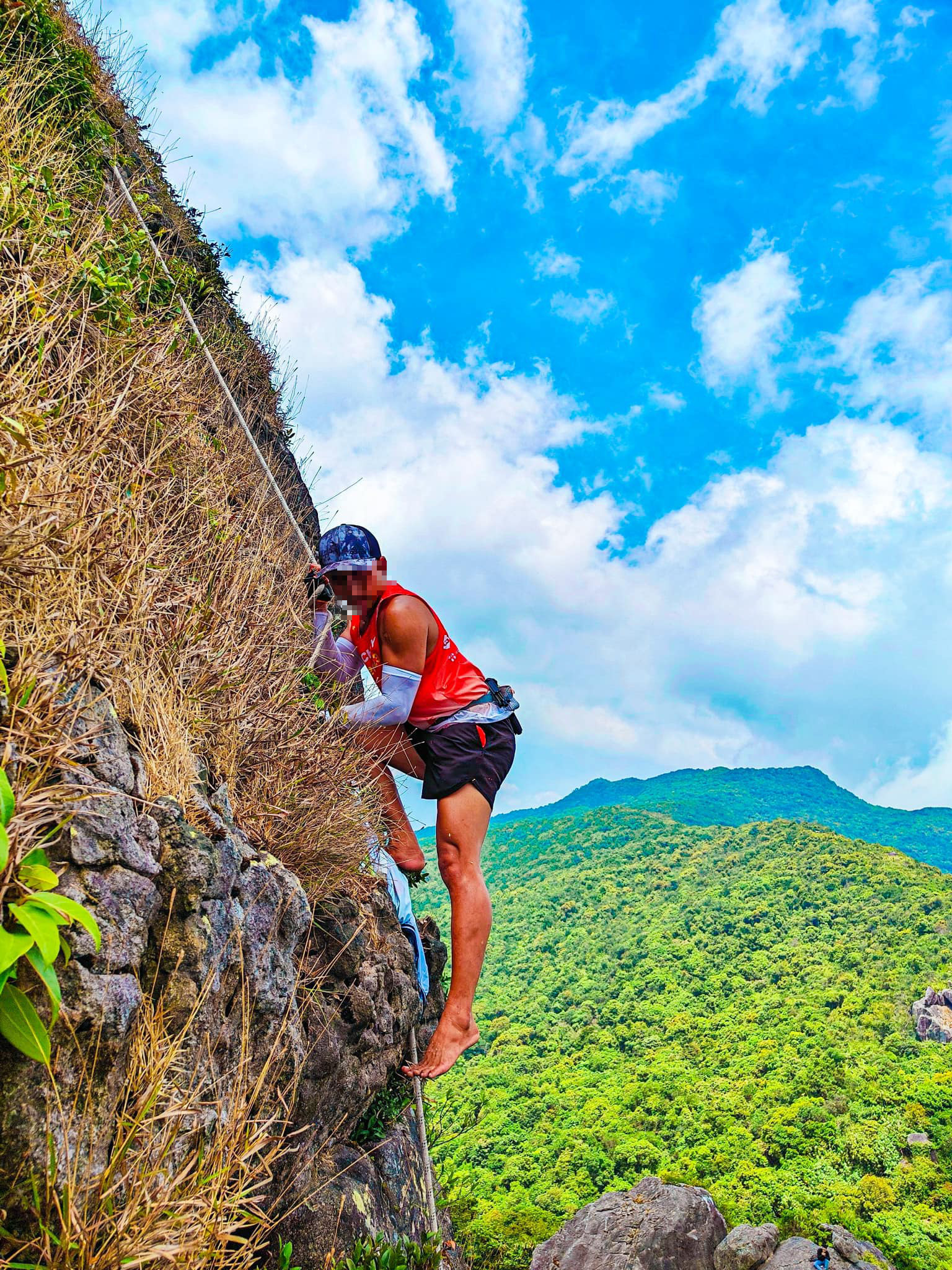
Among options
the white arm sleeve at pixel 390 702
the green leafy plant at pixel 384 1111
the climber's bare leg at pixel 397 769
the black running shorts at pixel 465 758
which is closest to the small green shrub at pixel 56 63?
the white arm sleeve at pixel 390 702

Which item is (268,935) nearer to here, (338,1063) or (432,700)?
(338,1063)

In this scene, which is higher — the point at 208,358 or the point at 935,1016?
the point at 208,358

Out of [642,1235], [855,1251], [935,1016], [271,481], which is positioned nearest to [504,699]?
[271,481]

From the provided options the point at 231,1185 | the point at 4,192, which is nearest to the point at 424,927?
the point at 231,1185

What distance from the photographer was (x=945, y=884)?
2333 inches

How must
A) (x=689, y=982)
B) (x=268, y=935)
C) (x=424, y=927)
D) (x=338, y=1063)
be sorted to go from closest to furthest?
1. (x=268, y=935)
2. (x=338, y=1063)
3. (x=424, y=927)
4. (x=689, y=982)

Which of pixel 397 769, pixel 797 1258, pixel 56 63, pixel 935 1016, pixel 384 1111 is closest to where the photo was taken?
pixel 384 1111

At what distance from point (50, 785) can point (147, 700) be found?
1.90 ft

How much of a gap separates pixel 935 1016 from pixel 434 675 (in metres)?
54.1

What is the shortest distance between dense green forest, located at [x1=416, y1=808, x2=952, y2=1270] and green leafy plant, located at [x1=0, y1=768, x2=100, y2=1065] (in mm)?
24193

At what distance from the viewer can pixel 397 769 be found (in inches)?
158

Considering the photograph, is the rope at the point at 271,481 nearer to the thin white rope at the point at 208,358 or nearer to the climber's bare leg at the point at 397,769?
the thin white rope at the point at 208,358

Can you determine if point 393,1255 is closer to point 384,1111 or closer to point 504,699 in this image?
point 384,1111

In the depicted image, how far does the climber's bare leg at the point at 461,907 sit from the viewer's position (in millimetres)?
3521
